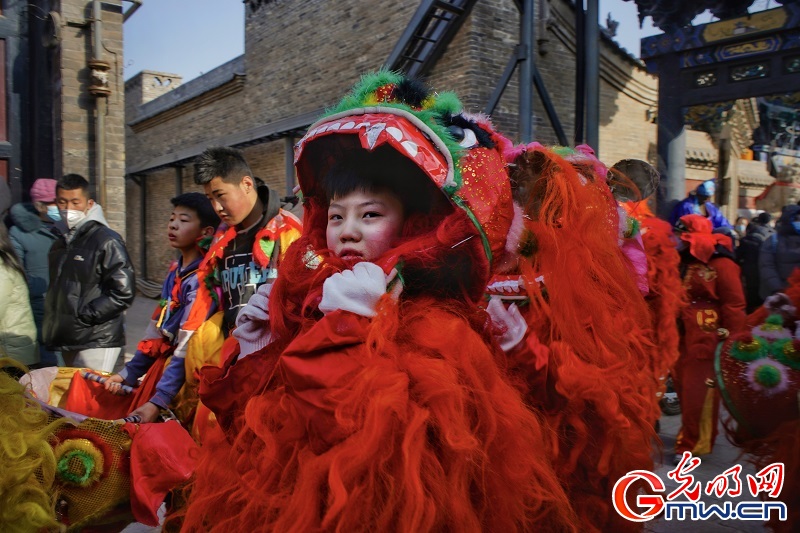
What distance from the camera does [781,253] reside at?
5113mm

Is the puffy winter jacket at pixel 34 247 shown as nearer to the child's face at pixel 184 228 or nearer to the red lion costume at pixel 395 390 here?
the child's face at pixel 184 228

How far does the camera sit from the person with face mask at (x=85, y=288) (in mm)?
4145

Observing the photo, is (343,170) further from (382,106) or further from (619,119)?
(619,119)

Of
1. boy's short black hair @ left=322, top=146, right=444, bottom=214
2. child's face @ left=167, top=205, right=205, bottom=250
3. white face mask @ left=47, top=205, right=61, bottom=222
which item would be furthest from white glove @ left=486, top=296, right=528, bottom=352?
white face mask @ left=47, top=205, right=61, bottom=222

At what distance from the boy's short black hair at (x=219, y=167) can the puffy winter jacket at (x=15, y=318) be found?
1452 millimetres

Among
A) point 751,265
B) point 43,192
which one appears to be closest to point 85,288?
point 43,192

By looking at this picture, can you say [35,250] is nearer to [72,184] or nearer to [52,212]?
[52,212]

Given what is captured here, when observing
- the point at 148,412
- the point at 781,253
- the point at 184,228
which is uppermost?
the point at 184,228

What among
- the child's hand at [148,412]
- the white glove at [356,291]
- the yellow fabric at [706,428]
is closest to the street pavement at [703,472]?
the yellow fabric at [706,428]

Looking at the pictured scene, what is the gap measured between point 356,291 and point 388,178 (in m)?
0.35

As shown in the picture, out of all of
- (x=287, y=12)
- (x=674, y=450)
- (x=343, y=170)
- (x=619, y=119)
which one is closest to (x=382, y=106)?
(x=343, y=170)

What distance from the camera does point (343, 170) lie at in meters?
1.67

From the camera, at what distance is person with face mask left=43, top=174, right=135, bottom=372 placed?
414 cm

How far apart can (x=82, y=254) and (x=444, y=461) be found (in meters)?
3.58
